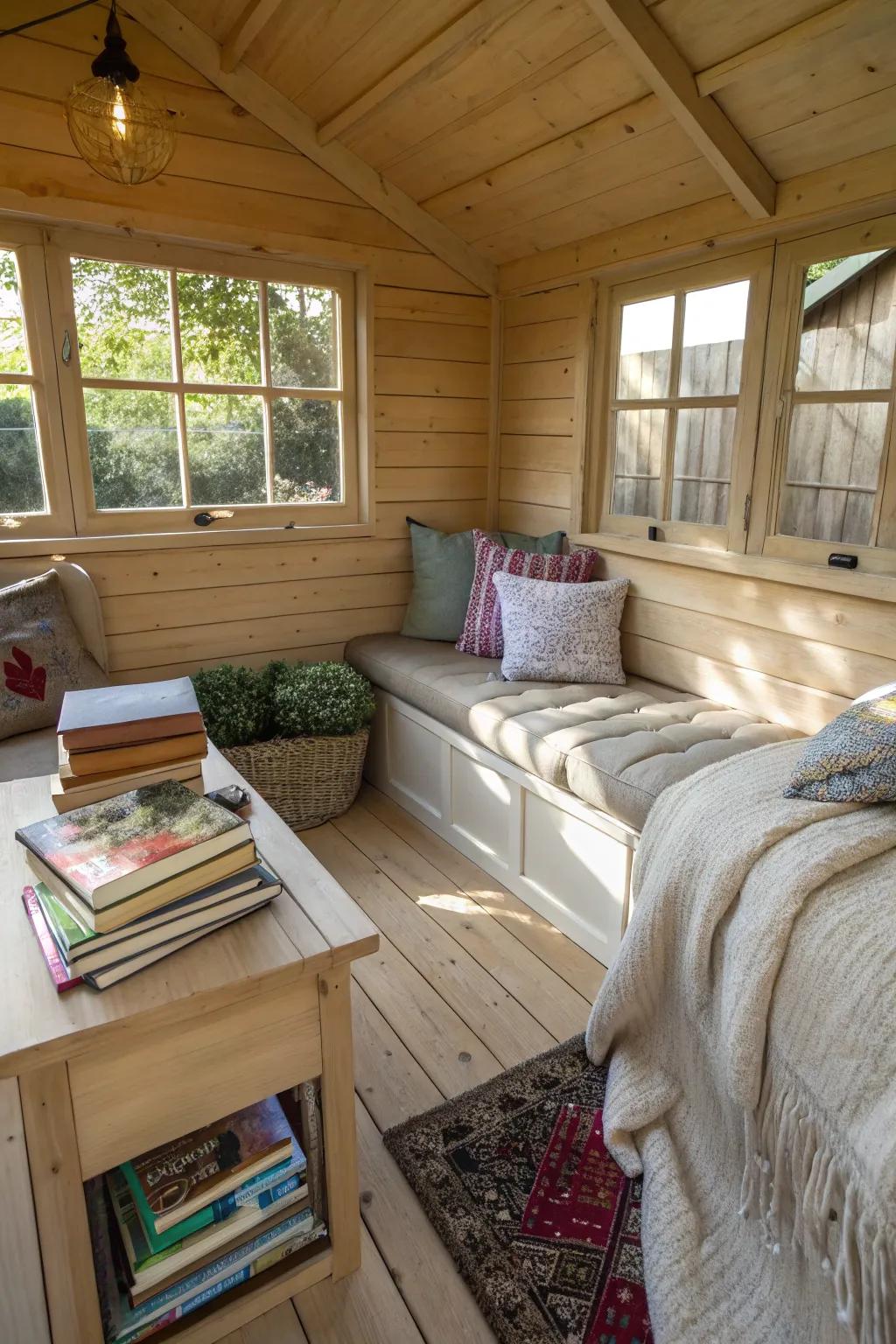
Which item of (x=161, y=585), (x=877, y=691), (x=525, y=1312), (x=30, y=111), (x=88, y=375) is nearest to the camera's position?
(x=525, y=1312)

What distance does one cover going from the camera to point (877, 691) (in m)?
1.79

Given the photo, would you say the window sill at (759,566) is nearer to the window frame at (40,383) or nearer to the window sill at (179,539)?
the window sill at (179,539)

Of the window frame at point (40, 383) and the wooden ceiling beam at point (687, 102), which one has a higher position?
the wooden ceiling beam at point (687, 102)

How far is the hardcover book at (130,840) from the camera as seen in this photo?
1099 millimetres

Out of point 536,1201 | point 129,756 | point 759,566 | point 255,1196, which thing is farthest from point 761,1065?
point 759,566

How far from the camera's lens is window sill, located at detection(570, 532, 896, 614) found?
2.06m

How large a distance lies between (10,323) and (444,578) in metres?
1.58

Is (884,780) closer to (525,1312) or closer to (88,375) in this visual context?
(525,1312)

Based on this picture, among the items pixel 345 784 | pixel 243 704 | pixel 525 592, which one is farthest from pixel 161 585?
pixel 525 592

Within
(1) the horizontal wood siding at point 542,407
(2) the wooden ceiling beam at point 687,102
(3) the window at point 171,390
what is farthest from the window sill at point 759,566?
(3) the window at point 171,390

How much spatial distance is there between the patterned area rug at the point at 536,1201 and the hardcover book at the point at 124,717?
2.90 feet

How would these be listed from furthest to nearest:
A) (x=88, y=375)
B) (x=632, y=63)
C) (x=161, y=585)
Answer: (x=161, y=585) → (x=88, y=375) → (x=632, y=63)

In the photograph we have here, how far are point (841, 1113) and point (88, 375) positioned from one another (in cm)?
267

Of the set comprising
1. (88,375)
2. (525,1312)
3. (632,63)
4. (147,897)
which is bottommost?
(525,1312)
